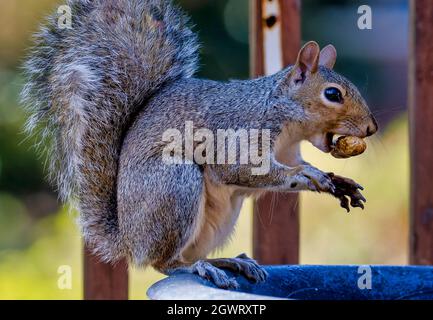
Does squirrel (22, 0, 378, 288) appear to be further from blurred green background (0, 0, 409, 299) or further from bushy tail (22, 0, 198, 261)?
blurred green background (0, 0, 409, 299)

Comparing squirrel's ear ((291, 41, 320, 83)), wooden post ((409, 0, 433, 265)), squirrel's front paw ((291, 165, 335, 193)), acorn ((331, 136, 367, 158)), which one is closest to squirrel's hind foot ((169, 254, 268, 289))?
squirrel's front paw ((291, 165, 335, 193))

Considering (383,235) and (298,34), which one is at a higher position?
(298,34)

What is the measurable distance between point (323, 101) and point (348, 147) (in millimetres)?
116

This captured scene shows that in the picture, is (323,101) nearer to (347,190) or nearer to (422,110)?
(347,190)

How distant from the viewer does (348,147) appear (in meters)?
1.79

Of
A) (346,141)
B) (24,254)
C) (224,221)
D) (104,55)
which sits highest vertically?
Answer: (104,55)

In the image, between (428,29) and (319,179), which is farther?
(428,29)

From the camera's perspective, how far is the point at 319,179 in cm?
171

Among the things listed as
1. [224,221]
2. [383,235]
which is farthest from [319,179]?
[383,235]

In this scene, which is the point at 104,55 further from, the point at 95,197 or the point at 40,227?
the point at 40,227

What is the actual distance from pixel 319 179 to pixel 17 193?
2.19 metres

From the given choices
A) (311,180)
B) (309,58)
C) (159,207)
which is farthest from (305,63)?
(159,207)

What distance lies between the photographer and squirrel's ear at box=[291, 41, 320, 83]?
1833 millimetres

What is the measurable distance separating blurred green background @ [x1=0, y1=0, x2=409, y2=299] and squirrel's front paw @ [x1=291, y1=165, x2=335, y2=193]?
4.30 feet
